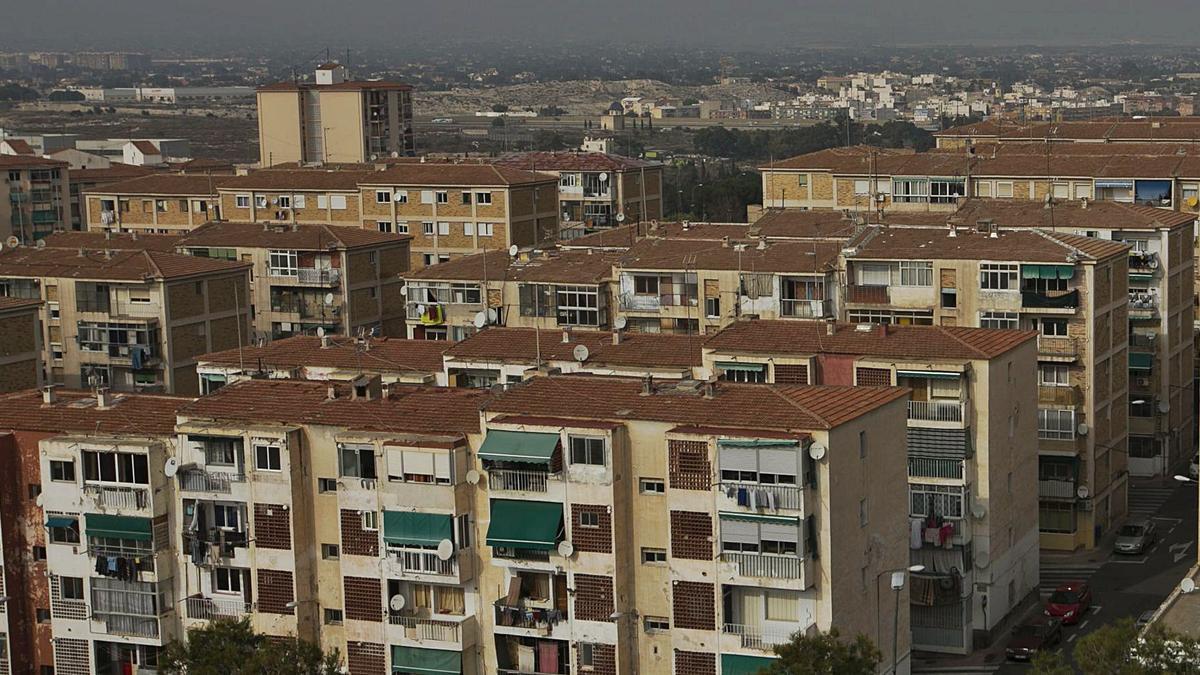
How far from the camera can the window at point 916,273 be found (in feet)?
126

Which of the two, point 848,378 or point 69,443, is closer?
point 69,443

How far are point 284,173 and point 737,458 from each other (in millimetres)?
40331

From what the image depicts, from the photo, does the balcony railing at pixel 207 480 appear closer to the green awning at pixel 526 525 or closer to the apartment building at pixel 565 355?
the green awning at pixel 526 525

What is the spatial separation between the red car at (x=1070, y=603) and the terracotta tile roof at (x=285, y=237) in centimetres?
2022

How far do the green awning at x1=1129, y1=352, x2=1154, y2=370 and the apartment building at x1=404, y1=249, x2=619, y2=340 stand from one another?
10.7 metres

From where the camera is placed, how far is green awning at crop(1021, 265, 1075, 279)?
37625 millimetres

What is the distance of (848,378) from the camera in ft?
102

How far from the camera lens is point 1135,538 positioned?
38.4 meters

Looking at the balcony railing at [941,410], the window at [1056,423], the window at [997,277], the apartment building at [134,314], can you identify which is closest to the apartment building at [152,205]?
the apartment building at [134,314]

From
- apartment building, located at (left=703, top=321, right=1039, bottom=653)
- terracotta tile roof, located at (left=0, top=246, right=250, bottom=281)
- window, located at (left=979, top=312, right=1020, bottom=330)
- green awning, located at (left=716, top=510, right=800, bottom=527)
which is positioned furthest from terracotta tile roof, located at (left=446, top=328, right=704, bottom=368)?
terracotta tile roof, located at (left=0, top=246, right=250, bottom=281)

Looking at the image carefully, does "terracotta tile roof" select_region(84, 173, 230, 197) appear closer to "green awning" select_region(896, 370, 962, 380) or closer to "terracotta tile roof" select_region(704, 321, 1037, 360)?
"terracotta tile roof" select_region(704, 321, 1037, 360)

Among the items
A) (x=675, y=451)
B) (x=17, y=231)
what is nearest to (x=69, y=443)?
(x=675, y=451)

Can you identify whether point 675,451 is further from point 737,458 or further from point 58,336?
point 58,336

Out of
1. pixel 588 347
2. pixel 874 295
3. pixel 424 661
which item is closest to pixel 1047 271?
pixel 874 295
